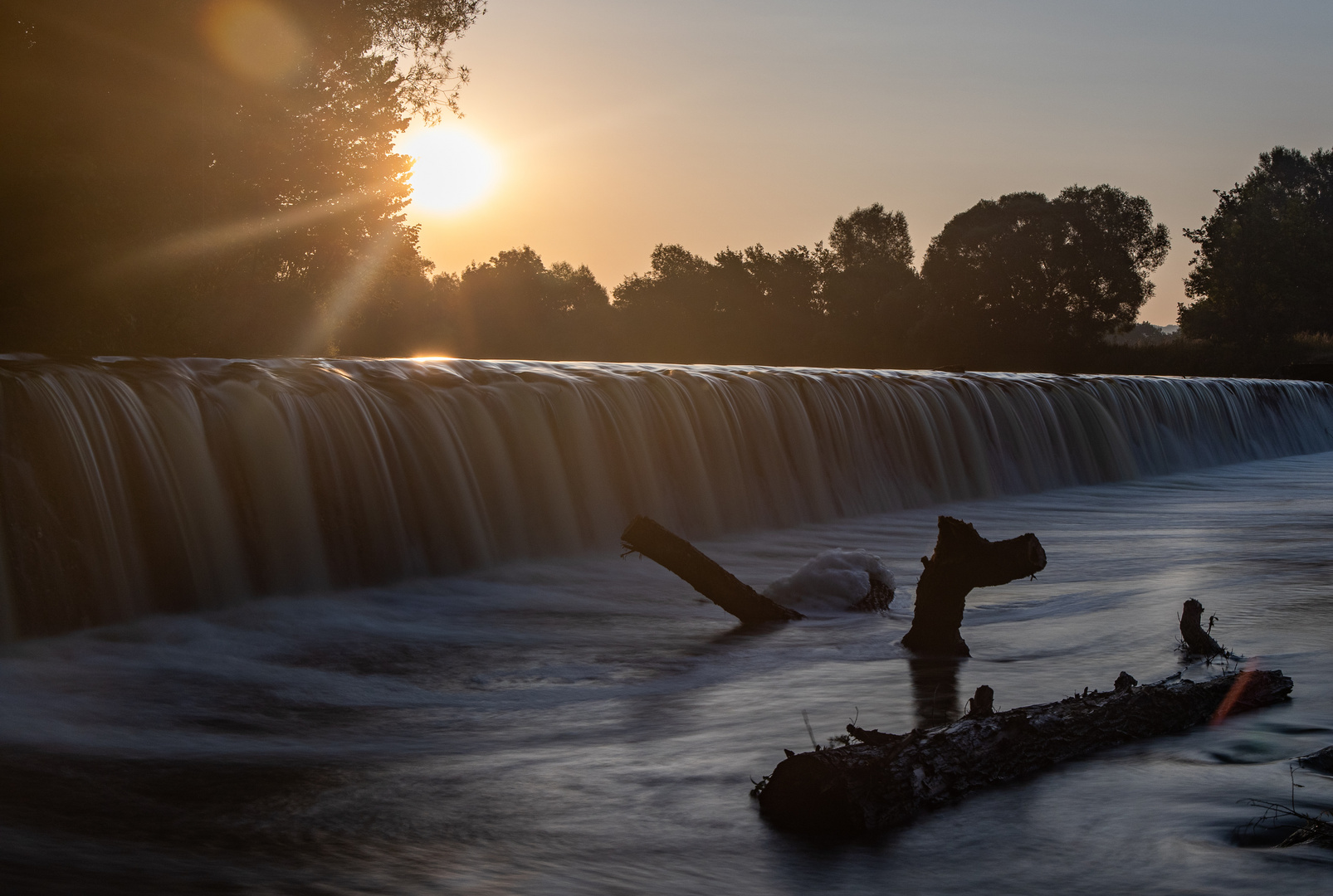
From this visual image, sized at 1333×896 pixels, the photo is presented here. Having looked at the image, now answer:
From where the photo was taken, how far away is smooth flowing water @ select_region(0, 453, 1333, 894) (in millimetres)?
3301

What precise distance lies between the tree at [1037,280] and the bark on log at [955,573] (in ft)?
173

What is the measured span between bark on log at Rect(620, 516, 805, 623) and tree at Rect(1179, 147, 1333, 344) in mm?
54257

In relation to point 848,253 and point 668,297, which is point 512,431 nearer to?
point 668,297

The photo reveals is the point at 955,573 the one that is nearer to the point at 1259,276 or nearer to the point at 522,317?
the point at 1259,276

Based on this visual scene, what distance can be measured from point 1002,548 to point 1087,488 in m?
15.6

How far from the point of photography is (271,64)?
2678 centimetres

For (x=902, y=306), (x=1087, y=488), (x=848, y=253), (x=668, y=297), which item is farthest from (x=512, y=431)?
(x=848, y=253)

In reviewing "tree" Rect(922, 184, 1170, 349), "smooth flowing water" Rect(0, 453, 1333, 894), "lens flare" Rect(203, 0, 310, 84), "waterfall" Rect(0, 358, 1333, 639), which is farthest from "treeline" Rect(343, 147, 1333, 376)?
"smooth flowing water" Rect(0, 453, 1333, 894)

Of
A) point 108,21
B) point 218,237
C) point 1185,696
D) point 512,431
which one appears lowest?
point 1185,696

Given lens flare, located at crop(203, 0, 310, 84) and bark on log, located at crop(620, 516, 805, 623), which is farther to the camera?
lens flare, located at crop(203, 0, 310, 84)

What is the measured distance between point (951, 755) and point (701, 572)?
3.33m

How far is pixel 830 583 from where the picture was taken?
7.46 metres

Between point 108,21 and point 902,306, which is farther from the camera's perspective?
point 902,306

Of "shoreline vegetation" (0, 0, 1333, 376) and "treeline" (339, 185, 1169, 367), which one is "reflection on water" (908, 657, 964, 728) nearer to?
"shoreline vegetation" (0, 0, 1333, 376)
